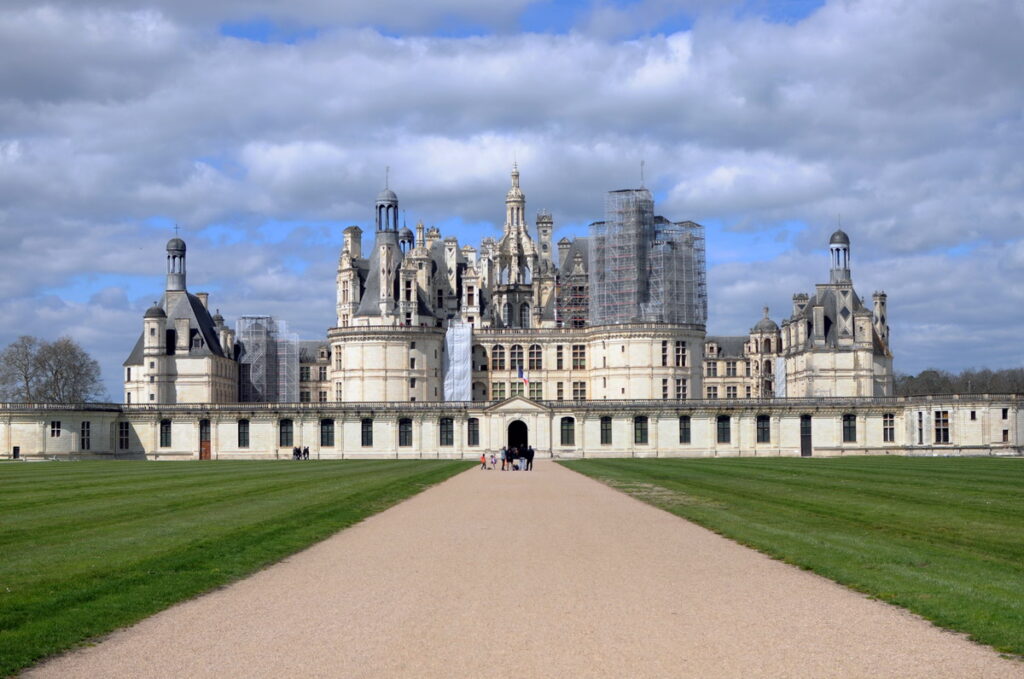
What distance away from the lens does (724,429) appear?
286ft

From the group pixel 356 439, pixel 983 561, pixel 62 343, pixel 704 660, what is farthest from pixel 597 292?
pixel 704 660

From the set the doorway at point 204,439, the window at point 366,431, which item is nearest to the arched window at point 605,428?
the window at point 366,431

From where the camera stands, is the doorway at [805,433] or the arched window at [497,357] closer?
the doorway at [805,433]

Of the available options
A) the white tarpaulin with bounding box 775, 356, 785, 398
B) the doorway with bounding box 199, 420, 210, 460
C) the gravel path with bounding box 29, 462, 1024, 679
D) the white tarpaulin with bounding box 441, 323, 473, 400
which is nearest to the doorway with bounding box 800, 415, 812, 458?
the white tarpaulin with bounding box 775, 356, 785, 398

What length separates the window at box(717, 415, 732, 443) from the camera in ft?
285

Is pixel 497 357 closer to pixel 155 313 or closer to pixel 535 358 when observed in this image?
pixel 535 358

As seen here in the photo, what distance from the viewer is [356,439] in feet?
290

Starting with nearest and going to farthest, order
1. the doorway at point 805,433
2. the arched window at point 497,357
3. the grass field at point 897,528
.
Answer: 1. the grass field at point 897,528
2. the doorway at point 805,433
3. the arched window at point 497,357

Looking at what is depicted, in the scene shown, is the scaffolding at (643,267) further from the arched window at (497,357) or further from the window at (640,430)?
the window at (640,430)

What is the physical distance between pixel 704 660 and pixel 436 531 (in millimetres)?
14346

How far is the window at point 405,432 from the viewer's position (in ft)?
290

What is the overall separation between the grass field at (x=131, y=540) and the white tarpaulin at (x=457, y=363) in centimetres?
5932

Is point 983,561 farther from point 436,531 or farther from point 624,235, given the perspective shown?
point 624,235

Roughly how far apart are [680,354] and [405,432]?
80.3 feet
